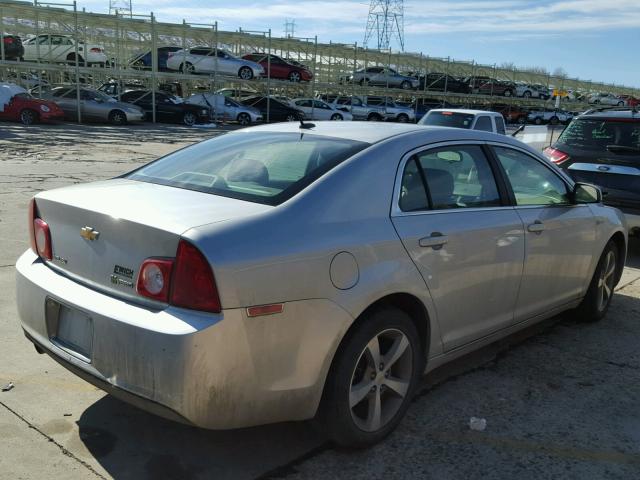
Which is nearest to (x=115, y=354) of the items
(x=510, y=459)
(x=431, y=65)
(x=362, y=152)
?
(x=362, y=152)

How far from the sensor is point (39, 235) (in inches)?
127

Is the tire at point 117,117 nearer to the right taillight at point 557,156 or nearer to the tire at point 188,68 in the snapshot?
the tire at point 188,68

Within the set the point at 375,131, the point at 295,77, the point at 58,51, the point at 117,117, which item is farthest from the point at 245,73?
the point at 375,131

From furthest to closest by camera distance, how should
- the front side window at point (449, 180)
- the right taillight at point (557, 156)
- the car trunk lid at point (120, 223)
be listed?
the right taillight at point (557, 156)
the front side window at point (449, 180)
the car trunk lid at point (120, 223)

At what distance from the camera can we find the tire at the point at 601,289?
→ 196 inches

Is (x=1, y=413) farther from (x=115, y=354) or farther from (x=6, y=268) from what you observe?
(x=6, y=268)

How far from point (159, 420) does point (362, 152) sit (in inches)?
70.0

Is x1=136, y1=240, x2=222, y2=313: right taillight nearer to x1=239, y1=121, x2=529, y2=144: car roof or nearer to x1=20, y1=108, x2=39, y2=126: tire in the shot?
x1=239, y1=121, x2=529, y2=144: car roof

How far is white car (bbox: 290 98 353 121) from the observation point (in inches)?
1390

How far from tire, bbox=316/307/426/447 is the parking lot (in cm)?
13

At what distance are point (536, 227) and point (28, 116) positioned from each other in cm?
2456

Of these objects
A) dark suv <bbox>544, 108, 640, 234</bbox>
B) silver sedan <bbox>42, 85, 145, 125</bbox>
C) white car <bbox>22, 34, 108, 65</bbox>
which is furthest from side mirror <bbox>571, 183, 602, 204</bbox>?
white car <bbox>22, 34, 108, 65</bbox>

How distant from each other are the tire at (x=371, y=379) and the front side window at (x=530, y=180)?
1417 millimetres

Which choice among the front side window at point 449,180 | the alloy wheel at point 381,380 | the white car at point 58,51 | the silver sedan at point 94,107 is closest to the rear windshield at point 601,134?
the front side window at point 449,180
